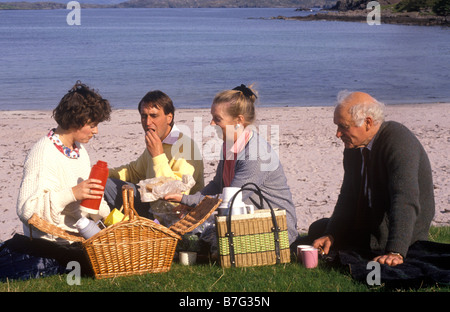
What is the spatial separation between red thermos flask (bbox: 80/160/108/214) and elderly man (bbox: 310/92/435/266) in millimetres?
1660

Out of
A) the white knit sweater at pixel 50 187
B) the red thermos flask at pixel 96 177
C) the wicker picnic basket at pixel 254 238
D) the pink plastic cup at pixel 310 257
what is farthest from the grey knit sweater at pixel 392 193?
the white knit sweater at pixel 50 187

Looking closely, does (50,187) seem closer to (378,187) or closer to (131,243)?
(131,243)

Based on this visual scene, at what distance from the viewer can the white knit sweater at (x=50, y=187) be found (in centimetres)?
420

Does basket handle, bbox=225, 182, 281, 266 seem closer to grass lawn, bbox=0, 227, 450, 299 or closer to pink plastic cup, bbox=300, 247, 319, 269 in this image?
grass lawn, bbox=0, 227, 450, 299

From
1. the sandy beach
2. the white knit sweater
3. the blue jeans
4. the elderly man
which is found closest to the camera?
the elderly man

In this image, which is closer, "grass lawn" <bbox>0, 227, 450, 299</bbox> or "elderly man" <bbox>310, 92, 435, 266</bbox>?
"grass lawn" <bbox>0, 227, 450, 299</bbox>

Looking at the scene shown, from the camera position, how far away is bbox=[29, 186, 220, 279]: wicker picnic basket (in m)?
4.04

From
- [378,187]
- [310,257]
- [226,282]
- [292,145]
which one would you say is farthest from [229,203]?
[292,145]

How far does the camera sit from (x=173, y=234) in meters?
4.23

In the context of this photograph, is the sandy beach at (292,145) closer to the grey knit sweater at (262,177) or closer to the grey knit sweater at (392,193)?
the grey knit sweater at (262,177)

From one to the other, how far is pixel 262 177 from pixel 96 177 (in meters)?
1.27

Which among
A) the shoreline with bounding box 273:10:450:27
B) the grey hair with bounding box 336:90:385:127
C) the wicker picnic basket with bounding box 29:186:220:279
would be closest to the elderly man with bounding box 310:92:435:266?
the grey hair with bounding box 336:90:385:127
